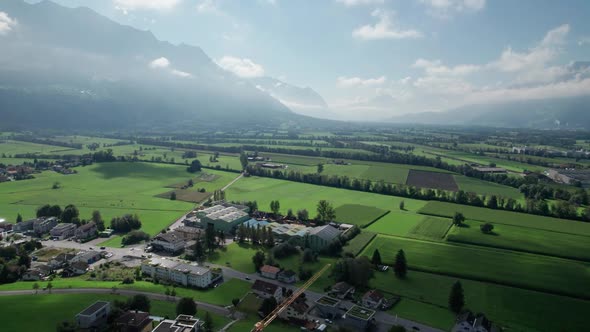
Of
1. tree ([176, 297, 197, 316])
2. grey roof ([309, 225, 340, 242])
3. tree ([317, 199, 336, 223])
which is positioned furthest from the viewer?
tree ([317, 199, 336, 223])

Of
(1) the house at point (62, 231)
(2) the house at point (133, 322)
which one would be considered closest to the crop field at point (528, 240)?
(2) the house at point (133, 322)

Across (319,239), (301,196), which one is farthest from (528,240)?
(301,196)

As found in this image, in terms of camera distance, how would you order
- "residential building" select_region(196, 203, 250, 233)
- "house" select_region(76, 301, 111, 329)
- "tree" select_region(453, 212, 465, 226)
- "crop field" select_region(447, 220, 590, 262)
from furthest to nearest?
"tree" select_region(453, 212, 465, 226)
"residential building" select_region(196, 203, 250, 233)
"crop field" select_region(447, 220, 590, 262)
"house" select_region(76, 301, 111, 329)

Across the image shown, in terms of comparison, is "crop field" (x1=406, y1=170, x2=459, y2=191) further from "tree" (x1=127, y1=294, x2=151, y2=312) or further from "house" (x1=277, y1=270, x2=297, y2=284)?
"tree" (x1=127, y1=294, x2=151, y2=312)

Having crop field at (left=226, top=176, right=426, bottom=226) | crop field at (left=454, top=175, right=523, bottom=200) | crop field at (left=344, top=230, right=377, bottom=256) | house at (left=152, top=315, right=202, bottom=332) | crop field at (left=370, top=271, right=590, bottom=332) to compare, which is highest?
crop field at (left=454, top=175, right=523, bottom=200)

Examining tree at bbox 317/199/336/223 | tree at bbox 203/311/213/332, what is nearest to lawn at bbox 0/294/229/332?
tree at bbox 203/311/213/332

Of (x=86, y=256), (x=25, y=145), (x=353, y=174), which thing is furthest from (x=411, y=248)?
(x=25, y=145)

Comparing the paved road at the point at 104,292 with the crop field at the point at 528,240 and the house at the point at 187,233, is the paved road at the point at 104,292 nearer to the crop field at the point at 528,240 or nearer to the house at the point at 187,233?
the house at the point at 187,233
